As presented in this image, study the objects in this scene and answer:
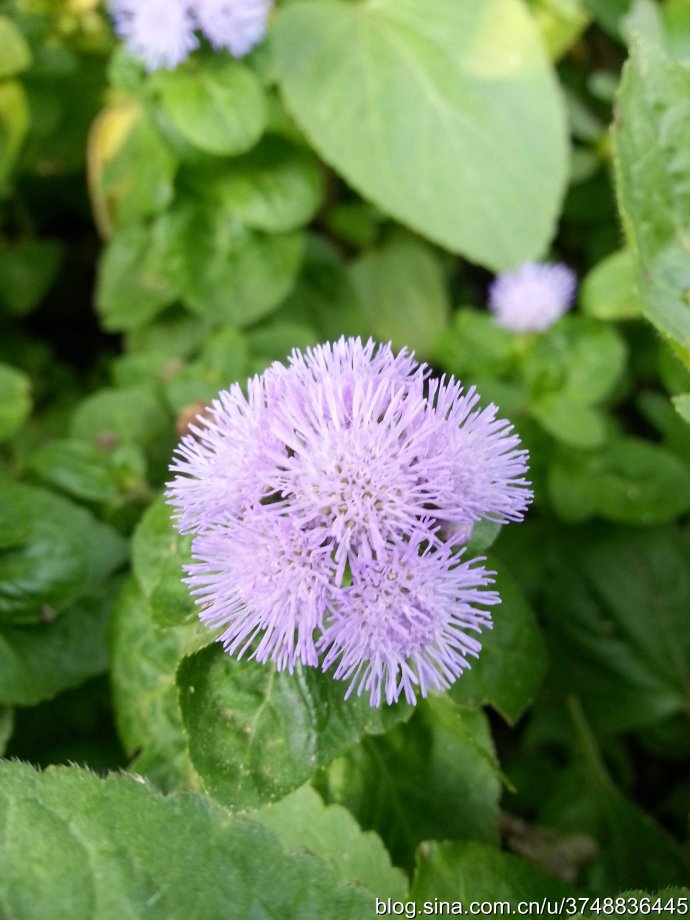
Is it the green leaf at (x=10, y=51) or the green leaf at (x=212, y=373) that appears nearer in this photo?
the green leaf at (x=212, y=373)

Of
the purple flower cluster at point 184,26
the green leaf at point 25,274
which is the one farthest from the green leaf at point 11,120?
the purple flower cluster at point 184,26

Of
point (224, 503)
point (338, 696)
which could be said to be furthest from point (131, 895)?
point (224, 503)

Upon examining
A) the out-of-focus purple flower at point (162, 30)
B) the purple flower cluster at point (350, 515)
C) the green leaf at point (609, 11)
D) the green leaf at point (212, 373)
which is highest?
the green leaf at point (609, 11)

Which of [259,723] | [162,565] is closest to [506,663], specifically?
[259,723]

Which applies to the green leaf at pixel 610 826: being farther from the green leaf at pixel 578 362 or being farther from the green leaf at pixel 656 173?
the green leaf at pixel 656 173

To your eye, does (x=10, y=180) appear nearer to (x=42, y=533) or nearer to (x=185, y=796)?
(x=42, y=533)

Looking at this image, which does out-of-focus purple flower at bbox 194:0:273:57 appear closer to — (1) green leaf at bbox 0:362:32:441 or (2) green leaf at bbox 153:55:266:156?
(2) green leaf at bbox 153:55:266:156

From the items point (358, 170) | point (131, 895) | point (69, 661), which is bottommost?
point (69, 661)
